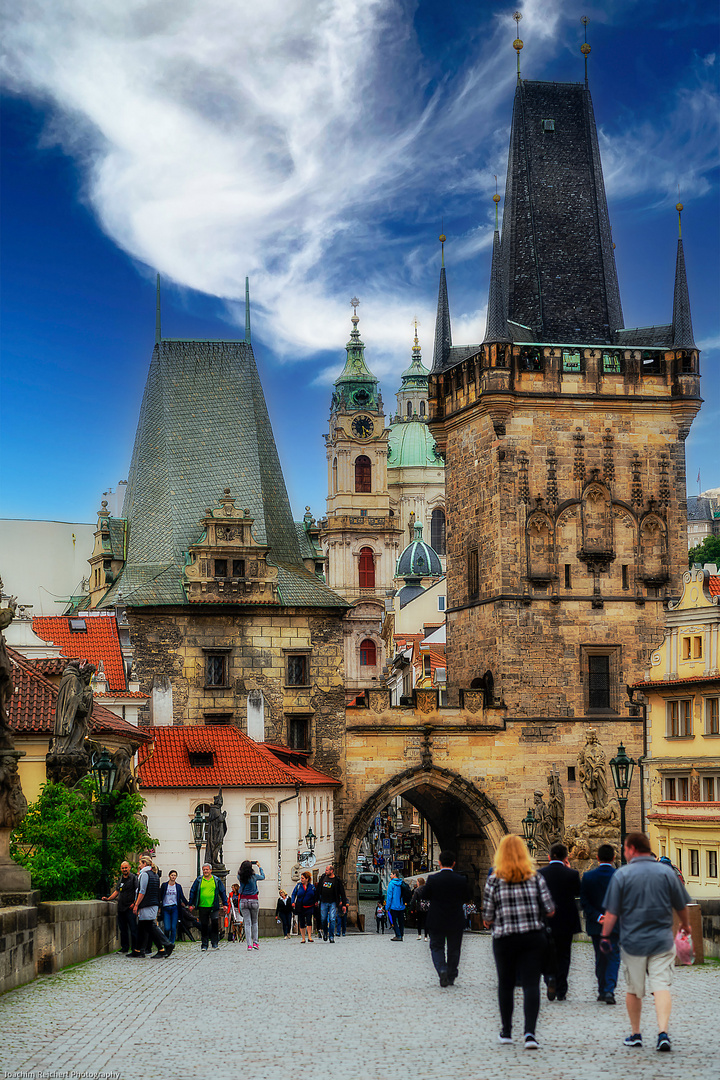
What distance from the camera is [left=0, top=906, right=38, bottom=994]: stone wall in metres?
14.5

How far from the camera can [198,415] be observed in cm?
5988

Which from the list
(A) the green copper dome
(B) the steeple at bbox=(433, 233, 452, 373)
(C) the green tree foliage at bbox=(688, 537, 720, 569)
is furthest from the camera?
(A) the green copper dome

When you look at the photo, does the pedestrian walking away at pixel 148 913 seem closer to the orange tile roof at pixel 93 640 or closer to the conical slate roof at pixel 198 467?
the orange tile roof at pixel 93 640

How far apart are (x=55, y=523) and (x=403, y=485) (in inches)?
2848

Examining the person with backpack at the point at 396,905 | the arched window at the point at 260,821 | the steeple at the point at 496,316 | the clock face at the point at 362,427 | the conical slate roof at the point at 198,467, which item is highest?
the clock face at the point at 362,427

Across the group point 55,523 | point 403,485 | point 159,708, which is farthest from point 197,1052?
Answer: point 403,485

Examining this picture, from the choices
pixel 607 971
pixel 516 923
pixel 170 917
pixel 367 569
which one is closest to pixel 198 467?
pixel 170 917

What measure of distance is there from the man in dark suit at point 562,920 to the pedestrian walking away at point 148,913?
7666mm

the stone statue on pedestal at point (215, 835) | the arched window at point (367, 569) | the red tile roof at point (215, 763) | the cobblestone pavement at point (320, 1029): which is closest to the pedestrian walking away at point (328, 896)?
the stone statue on pedestal at point (215, 835)

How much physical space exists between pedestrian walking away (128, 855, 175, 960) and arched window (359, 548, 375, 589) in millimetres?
110439

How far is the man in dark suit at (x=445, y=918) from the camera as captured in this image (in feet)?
54.7

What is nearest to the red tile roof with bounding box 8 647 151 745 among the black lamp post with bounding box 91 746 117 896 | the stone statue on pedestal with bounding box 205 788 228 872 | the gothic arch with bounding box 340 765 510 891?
the stone statue on pedestal with bounding box 205 788 228 872

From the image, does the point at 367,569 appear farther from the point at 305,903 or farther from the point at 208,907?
the point at 208,907

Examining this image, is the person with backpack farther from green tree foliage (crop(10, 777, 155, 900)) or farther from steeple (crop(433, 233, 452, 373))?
steeple (crop(433, 233, 452, 373))
